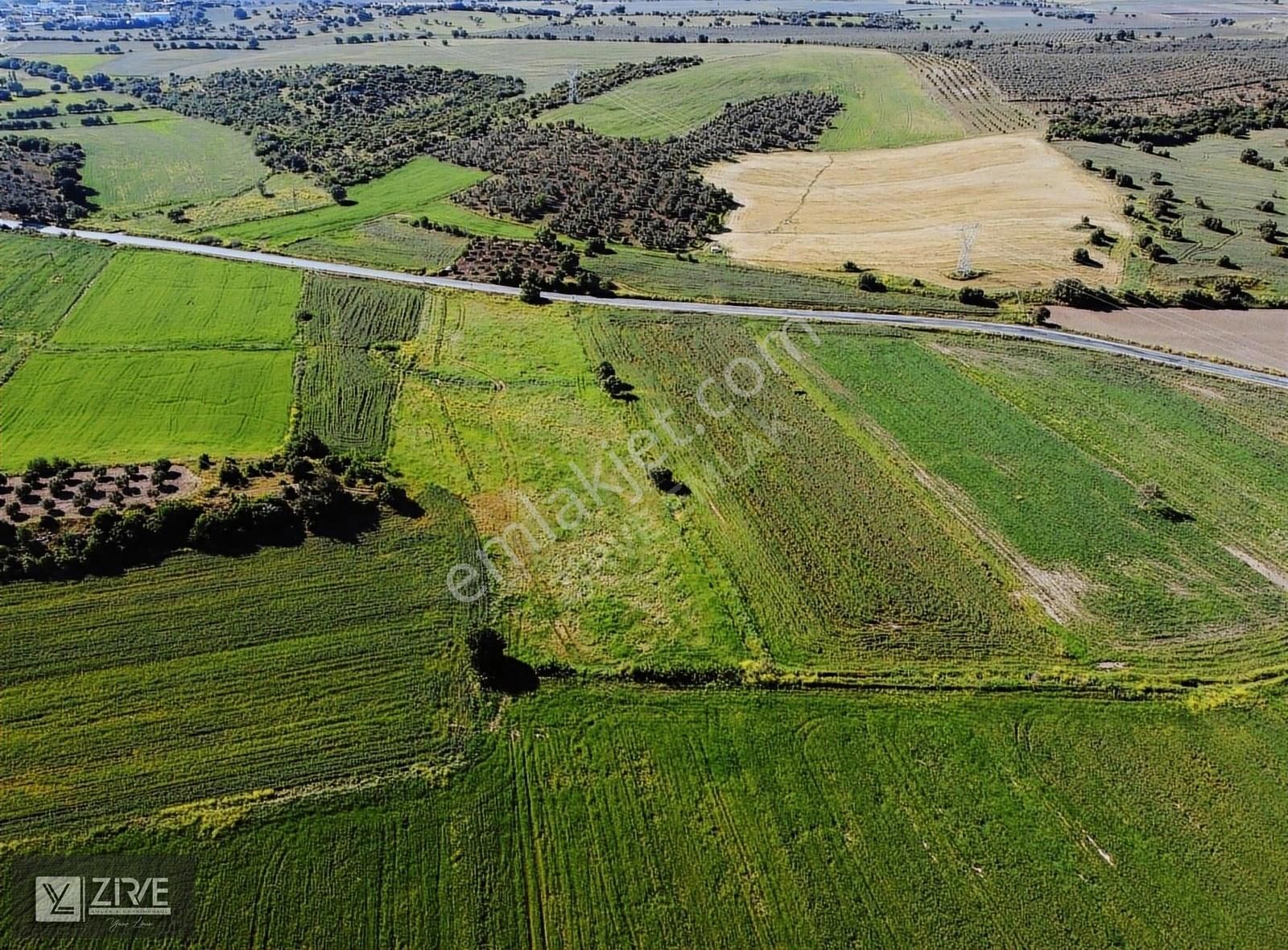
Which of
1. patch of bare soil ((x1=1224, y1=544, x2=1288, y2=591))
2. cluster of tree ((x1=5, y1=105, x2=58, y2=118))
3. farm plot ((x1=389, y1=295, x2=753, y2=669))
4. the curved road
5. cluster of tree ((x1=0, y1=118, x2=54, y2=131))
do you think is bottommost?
farm plot ((x1=389, y1=295, x2=753, y2=669))

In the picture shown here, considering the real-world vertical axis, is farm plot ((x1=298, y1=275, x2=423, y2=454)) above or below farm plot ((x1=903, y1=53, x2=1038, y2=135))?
below

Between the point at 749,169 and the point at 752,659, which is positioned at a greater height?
the point at 749,169

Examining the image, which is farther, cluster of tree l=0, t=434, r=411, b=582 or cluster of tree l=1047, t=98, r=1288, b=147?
cluster of tree l=1047, t=98, r=1288, b=147

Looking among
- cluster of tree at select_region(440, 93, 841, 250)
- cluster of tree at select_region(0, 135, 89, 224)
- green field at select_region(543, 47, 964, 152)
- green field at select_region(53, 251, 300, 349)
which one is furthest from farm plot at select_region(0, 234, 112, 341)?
green field at select_region(543, 47, 964, 152)

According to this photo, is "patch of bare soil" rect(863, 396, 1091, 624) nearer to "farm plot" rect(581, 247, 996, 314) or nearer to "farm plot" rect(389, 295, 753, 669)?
"farm plot" rect(389, 295, 753, 669)

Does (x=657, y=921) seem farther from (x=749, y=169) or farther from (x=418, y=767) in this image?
(x=749, y=169)

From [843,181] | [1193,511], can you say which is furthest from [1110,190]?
[1193,511]
